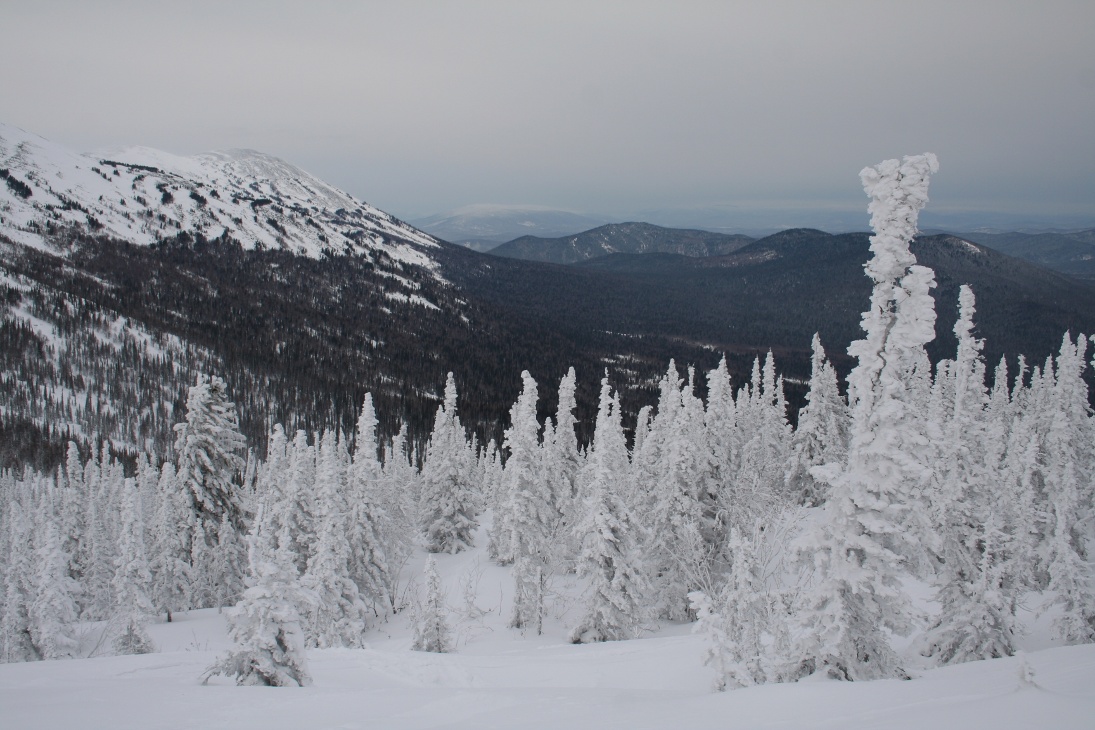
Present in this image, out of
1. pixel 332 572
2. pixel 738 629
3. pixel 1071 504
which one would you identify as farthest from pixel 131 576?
pixel 1071 504

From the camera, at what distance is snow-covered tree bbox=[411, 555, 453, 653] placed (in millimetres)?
19391

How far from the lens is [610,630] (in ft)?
72.1

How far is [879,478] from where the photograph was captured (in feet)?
32.5

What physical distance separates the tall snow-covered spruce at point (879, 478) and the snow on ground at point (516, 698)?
80 cm

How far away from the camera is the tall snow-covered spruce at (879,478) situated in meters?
9.84

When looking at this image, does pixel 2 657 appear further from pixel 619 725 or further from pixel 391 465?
pixel 619 725

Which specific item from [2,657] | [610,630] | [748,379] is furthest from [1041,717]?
[748,379]

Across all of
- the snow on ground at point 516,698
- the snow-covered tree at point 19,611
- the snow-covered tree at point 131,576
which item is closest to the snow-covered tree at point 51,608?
the snow-covered tree at point 19,611

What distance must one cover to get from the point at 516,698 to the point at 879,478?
779cm

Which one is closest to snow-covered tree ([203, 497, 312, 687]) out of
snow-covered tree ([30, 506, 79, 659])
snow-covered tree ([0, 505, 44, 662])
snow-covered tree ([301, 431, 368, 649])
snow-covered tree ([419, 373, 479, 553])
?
snow-covered tree ([301, 431, 368, 649])

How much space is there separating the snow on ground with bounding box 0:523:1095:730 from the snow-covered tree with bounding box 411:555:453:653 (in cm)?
461

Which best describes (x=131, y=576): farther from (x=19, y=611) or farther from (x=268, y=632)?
(x=268, y=632)

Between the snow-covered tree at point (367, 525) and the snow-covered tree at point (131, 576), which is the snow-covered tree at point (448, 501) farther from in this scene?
the snow-covered tree at point (131, 576)

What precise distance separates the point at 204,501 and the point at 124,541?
3510mm
